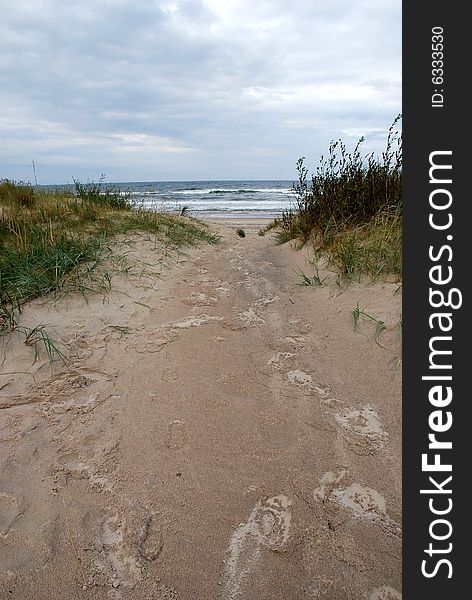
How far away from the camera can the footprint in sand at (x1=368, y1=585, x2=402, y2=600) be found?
46.8 inches

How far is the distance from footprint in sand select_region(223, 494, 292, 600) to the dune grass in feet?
5.78

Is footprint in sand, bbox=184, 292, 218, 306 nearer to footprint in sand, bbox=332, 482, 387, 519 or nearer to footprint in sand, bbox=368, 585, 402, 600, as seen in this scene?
footprint in sand, bbox=332, 482, 387, 519

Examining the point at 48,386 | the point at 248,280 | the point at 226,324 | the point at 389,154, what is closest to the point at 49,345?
the point at 48,386

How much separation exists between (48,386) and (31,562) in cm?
110

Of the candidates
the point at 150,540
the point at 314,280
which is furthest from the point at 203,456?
the point at 314,280

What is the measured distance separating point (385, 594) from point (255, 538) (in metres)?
0.42

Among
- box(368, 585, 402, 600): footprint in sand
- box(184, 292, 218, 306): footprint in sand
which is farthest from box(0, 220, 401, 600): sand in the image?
box(184, 292, 218, 306): footprint in sand

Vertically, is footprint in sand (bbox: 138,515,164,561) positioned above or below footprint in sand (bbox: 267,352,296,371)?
below

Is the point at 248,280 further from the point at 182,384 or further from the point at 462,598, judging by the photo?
the point at 462,598

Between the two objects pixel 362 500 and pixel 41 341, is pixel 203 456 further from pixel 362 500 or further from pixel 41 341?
pixel 41 341

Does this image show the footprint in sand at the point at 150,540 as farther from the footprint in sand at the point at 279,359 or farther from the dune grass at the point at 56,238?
the dune grass at the point at 56,238

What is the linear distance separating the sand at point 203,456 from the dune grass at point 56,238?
0.23 meters

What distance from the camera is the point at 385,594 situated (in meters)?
1.20

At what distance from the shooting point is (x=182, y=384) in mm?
2260
